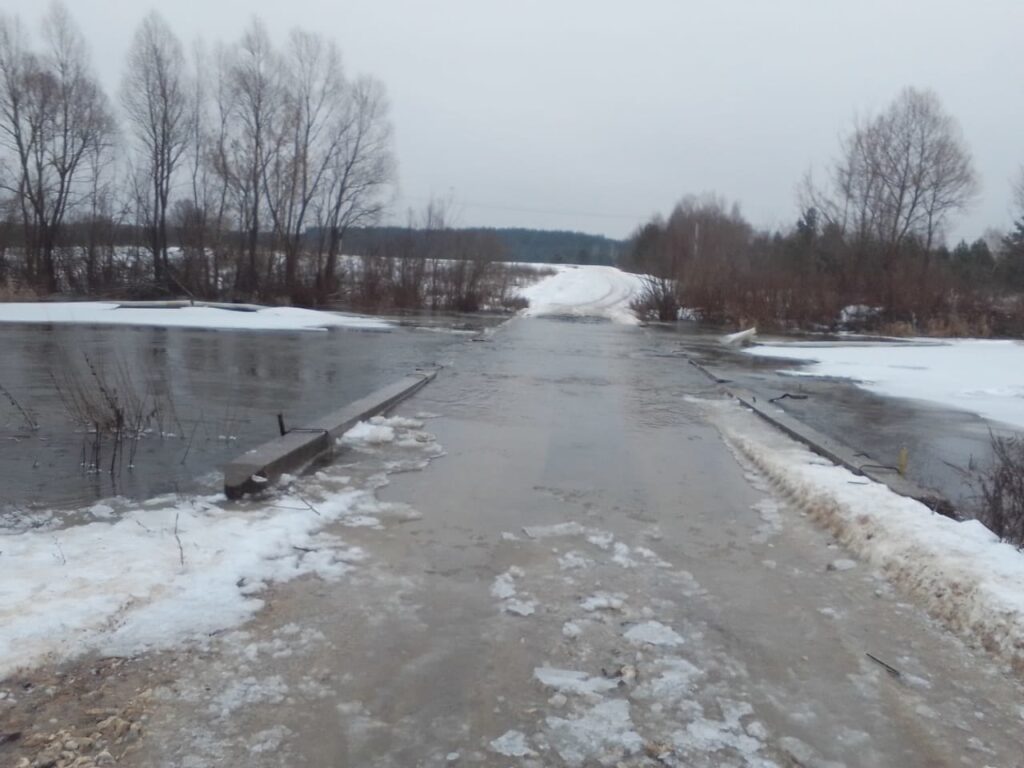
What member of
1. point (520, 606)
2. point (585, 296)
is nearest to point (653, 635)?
point (520, 606)

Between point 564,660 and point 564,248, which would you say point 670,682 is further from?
point 564,248

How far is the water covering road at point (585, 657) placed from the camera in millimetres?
3207

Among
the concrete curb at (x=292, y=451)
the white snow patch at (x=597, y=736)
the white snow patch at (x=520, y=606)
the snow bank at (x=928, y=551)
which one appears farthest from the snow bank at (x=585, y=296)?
the white snow patch at (x=597, y=736)

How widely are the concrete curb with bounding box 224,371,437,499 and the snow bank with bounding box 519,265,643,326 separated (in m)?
27.3

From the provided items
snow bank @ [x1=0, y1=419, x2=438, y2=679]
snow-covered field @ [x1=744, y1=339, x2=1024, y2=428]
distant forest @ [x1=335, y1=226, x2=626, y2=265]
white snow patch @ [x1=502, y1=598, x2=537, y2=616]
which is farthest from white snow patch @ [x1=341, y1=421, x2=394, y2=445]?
distant forest @ [x1=335, y1=226, x2=626, y2=265]

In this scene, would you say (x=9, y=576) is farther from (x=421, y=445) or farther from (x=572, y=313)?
(x=572, y=313)

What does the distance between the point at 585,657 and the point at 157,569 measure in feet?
8.28

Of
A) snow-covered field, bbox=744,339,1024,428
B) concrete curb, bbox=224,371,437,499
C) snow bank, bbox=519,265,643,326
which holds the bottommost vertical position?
concrete curb, bbox=224,371,437,499

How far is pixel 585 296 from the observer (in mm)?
62656

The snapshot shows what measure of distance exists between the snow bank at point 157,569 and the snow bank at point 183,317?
18.8 m

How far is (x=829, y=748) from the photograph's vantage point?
3250 mm

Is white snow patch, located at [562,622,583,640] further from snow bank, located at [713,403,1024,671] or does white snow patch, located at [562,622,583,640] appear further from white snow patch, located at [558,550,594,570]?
snow bank, located at [713,403,1024,671]

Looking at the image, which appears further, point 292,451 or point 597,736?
point 292,451

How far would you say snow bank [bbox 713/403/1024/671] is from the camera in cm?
433
